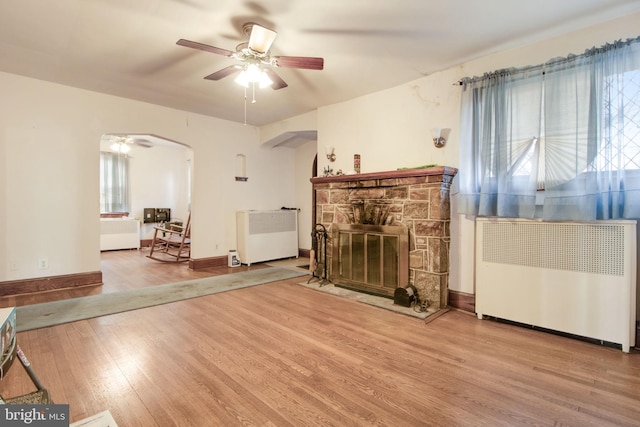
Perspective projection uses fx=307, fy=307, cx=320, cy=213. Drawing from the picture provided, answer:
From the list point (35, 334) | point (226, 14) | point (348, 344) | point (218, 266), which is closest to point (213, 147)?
point (218, 266)

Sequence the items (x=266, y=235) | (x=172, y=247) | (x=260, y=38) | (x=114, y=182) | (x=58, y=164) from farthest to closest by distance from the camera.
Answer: (x=114, y=182) < (x=172, y=247) < (x=266, y=235) < (x=58, y=164) < (x=260, y=38)

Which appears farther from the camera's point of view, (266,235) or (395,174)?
(266,235)

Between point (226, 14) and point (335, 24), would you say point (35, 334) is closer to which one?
point (226, 14)

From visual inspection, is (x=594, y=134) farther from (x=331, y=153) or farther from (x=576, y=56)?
(x=331, y=153)

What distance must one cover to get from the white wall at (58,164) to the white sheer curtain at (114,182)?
3878 millimetres

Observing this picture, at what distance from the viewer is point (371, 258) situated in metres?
3.75

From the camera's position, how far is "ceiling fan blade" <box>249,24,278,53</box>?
2.31 meters

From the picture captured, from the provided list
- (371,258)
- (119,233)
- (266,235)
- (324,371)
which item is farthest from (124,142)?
(324,371)

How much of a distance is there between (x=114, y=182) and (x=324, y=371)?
309 inches

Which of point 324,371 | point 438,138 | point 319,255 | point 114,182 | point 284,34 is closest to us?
point 324,371

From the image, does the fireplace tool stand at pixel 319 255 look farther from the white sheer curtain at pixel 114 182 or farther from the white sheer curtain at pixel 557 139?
the white sheer curtain at pixel 114 182

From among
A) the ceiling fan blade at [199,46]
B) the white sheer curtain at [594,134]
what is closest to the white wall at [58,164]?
the ceiling fan blade at [199,46]

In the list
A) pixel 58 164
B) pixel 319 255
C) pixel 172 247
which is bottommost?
pixel 172 247

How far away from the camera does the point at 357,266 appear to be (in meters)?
3.91
